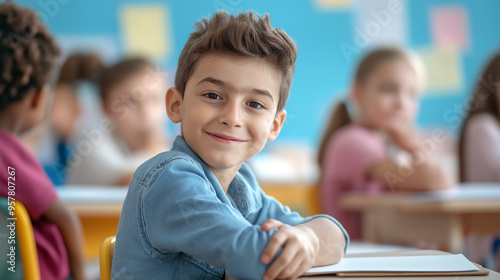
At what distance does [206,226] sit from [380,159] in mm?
1784

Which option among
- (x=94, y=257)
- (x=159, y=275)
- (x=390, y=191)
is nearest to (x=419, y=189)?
(x=390, y=191)

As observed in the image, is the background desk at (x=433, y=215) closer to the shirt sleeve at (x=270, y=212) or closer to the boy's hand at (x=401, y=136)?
the boy's hand at (x=401, y=136)

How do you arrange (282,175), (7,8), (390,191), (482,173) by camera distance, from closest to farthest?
(7,8) < (390,191) < (482,173) < (282,175)

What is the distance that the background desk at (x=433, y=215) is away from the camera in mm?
1992

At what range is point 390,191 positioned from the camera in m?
2.44

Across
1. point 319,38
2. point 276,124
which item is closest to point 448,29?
point 319,38

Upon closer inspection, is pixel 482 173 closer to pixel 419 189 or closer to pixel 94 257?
pixel 419 189

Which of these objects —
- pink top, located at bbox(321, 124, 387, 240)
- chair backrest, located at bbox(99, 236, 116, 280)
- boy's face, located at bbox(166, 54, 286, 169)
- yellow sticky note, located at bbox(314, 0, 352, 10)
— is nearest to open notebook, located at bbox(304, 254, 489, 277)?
boy's face, located at bbox(166, 54, 286, 169)

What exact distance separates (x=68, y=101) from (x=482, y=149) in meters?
2.38

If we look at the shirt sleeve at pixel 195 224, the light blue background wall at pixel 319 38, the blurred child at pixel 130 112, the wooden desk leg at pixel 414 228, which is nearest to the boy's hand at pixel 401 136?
the wooden desk leg at pixel 414 228

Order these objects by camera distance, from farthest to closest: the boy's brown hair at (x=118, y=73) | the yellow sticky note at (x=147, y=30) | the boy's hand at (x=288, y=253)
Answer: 1. the yellow sticky note at (x=147, y=30)
2. the boy's brown hair at (x=118, y=73)
3. the boy's hand at (x=288, y=253)

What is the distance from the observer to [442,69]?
5.30 meters

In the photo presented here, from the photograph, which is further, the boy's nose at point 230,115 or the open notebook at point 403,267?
the boy's nose at point 230,115

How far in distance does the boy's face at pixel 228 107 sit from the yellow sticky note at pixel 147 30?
4.05m
